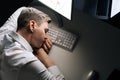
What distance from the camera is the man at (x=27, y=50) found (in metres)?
1.45

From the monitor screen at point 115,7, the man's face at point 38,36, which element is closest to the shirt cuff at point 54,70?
the man's face at point 38,36

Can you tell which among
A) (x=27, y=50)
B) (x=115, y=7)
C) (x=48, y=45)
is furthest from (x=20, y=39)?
(x=115, y=7)

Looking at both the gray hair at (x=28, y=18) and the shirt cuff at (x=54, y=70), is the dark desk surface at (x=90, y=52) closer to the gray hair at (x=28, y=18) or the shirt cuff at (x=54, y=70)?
the shirt cuff at (x=54, y=70)

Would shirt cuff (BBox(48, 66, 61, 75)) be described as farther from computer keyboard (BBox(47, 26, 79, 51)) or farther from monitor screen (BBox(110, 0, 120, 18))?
monitor screen (BBox(110, 0, 120, 18))

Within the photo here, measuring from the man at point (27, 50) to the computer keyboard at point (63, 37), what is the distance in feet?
0.16

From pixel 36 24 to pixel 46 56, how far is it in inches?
8.3

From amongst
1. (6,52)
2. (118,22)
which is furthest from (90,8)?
(6,52)

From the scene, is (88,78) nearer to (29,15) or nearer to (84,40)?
(84,40)

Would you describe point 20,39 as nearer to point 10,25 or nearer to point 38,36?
point 38,36

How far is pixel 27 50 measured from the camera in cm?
158

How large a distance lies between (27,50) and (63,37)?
0.34 meters

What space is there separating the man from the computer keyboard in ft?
0.16

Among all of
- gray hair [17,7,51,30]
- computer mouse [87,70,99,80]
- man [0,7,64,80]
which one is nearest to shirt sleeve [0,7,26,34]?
man [0,7,64,80]

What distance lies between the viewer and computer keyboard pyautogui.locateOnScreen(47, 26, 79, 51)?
1793 millimetres
